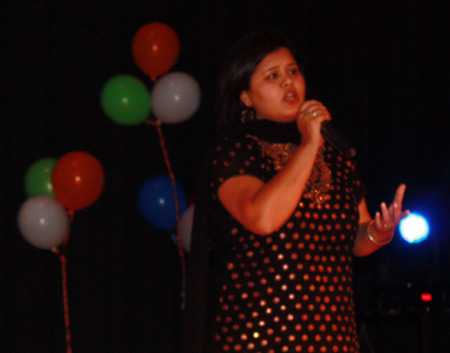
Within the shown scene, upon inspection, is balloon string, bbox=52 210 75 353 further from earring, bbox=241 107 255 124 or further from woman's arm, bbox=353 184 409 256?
woman's arm, bbox=353 184 409 256

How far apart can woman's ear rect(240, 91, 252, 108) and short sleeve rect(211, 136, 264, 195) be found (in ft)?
0.62

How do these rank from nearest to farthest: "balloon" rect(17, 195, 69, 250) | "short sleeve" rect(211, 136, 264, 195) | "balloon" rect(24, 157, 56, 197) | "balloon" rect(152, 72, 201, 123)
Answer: "short sleeve" rect(211, 136, 264, 195)
"balloon" rect(17, 195, 69, 250)
"balloon" rect(24, 157, 56, 197)
"balloon" rect(152, 72, 201, 123)

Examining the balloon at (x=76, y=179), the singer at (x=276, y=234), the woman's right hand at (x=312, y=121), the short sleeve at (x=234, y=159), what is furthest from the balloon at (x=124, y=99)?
the woman's right hand at (x=312, y=121)

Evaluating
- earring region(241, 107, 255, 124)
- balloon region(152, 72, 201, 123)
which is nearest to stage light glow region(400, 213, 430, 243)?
balloon region(152, 72, 201, 123)

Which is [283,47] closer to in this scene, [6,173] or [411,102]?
[6,173]

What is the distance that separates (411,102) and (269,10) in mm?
1020

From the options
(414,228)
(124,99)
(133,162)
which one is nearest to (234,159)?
(124,99)

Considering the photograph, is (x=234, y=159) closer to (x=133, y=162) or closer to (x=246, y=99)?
(x=246, y=99)

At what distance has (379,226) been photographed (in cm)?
154

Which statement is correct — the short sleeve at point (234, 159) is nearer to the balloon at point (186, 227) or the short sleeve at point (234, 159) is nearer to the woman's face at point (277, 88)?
the woman's face at point (277, 88)

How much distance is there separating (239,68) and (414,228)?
1.78 meters

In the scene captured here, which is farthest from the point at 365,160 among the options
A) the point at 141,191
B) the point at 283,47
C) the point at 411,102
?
the point at 283,47

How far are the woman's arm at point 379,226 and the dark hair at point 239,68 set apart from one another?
0.39 metres

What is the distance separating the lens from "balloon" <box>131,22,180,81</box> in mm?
2982
